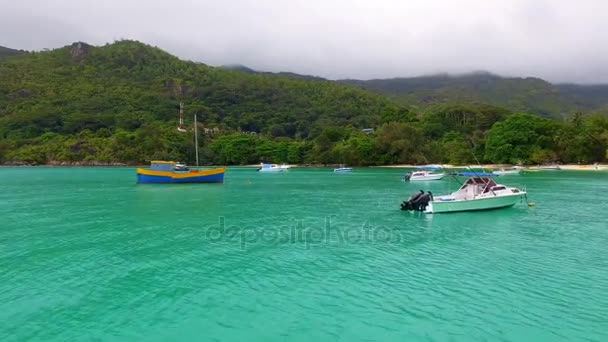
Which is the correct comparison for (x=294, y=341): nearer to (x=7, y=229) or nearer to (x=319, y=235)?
(x=319, y=235)

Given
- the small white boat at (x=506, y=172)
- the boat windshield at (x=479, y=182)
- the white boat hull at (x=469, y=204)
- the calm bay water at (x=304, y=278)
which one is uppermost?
the boat windshield at (x=479, y=182)

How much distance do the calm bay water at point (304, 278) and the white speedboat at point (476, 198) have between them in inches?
58.0

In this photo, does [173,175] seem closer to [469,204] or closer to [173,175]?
[173,175]

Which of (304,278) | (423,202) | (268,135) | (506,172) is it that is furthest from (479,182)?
(268,135)

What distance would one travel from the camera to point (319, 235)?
24328mm

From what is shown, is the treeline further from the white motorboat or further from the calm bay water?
the calm bay water

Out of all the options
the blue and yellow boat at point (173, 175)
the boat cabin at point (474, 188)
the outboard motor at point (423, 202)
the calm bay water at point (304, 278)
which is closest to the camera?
the calm bay water at point (304, 278)

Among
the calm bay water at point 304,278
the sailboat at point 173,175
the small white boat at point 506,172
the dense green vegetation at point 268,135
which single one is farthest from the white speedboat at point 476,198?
the dense green vegetation at point 268,135

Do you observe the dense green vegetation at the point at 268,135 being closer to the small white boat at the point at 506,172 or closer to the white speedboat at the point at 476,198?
the small white boat at the point at 506,172

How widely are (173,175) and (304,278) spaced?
52087 millimetres

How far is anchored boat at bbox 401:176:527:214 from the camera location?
3241cm

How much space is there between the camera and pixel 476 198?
32875 mm

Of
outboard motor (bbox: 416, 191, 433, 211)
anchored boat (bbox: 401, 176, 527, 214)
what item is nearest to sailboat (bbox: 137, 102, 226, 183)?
anchored boat (bbox: 401, 176, 527, 214)

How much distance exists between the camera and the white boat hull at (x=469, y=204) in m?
32.2
